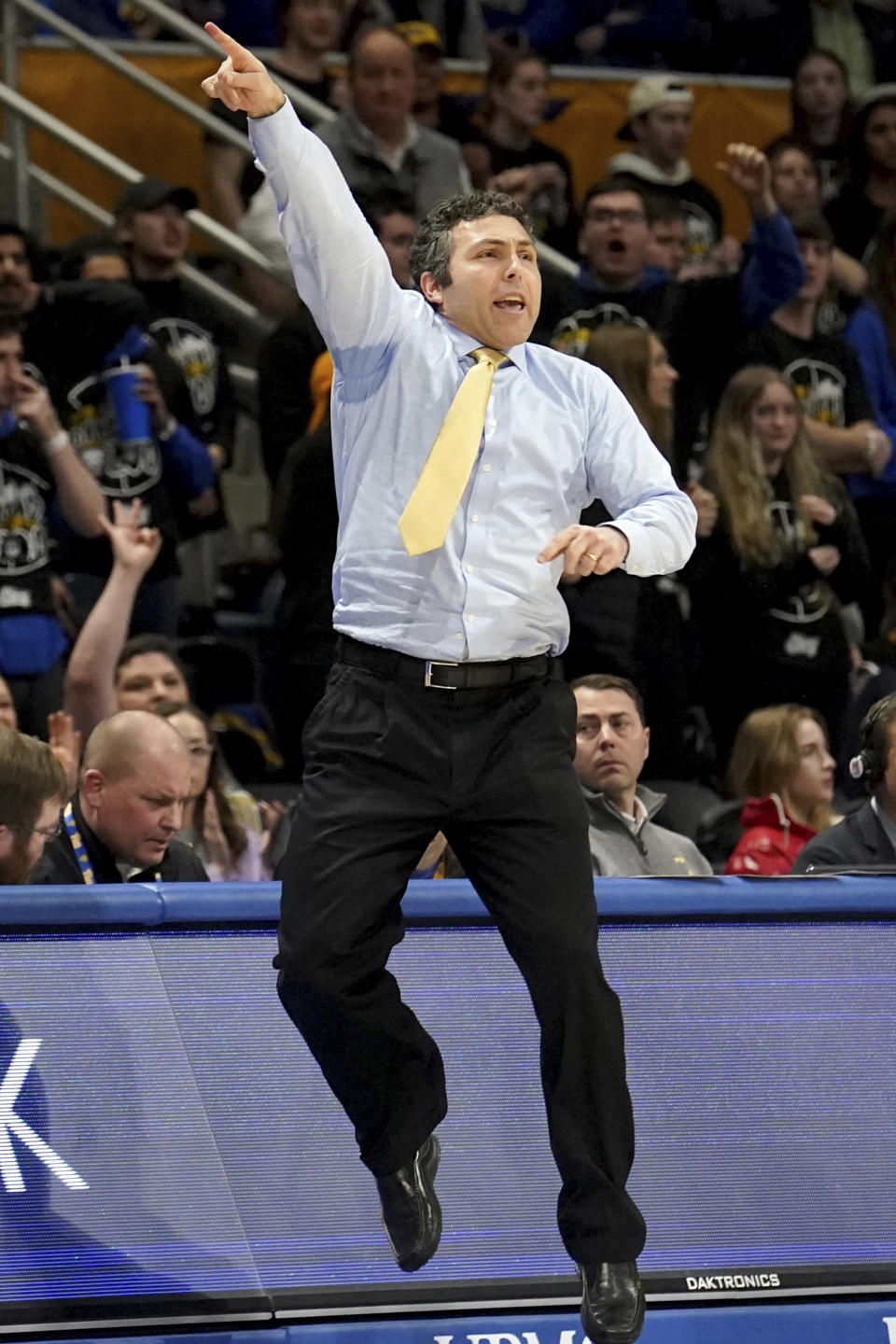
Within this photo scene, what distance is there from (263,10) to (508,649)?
5598mm

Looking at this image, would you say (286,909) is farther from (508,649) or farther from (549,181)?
(549,181)

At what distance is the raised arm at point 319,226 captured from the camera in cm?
306

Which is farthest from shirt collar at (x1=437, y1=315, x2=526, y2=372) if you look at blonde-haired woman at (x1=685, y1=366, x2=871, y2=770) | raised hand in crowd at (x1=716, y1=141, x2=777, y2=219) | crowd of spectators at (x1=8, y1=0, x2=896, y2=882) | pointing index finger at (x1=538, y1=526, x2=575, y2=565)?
raised hand in crowd at (x1=716, y1=141, x2=777, y2=219)

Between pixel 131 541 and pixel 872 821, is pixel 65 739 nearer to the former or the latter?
pixel 131 541

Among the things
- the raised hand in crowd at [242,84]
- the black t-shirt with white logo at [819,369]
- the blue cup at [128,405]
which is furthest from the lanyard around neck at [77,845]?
the black t-shirt with white logo at [819,369]

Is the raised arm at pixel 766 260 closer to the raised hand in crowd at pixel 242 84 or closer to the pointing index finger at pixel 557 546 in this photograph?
the raised hand in crowd at pixel 242 84

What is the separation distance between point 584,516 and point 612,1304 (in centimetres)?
320

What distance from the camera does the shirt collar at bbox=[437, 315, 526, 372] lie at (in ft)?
11.1

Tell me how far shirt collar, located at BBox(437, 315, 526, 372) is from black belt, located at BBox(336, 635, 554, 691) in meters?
0.49

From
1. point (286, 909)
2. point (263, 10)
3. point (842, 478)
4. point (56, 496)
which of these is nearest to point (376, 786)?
point (286, 909)

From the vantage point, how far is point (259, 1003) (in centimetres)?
356

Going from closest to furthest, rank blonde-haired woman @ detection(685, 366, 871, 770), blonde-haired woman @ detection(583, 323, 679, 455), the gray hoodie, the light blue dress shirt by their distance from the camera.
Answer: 1. the light blue dress shirt
2. the gray hoodie
3. blonde-haired woman @ detection(583, 323, 679, 455)
4. blonde-haired woman @ detection(685, 366, 871, 770)

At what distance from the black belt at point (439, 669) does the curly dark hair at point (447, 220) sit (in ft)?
2.08

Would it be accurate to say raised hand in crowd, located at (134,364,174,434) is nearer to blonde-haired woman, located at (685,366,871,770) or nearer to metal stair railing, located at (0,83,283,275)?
metal stair railing, located at (0,83,283,275)
